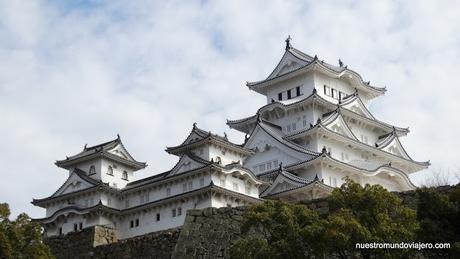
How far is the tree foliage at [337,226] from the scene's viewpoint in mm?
13836

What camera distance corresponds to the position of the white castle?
175ft

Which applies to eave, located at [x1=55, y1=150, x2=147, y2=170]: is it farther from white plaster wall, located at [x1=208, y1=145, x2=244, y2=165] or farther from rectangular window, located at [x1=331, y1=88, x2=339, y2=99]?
rectangular window, located at [x1=331, y1=88, x2=339, y2=99]

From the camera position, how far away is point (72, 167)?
62531 millimetres

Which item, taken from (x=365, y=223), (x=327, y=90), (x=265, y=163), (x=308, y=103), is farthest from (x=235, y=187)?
(x=365, y=223)

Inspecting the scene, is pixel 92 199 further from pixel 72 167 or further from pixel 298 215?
pixel 298 215

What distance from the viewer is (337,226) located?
1386cm

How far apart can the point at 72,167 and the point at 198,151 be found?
12141 millimetres

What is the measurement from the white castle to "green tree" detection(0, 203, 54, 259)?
3148 centimetres

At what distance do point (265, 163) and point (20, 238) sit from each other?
40.2 meters

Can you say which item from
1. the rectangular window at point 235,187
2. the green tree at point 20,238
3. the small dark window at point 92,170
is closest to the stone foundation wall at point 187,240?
the green tree at point 20,238

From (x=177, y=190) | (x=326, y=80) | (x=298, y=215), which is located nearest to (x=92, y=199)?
(x=177, y=190)

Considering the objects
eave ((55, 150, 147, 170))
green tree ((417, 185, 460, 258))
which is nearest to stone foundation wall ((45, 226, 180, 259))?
green tree ((417, 185, 460, 258))

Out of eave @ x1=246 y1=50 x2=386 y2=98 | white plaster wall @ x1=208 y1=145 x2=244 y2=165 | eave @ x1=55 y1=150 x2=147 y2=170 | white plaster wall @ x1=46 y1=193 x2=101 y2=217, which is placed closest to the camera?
white plaster wall @ x1=208 y1=145 x2=244 y2=165

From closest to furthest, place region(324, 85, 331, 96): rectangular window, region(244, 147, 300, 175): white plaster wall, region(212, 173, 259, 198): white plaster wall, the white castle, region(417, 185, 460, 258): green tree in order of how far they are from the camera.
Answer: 1. region(417, 185, 460, 258): green tree
2. region(212, 173, 259, 198): white plaster wall
3. the white castle
4. region(244, 147, 300, 175): white plaster wall
5. region(324, 85, 331, 96): rectangular window
